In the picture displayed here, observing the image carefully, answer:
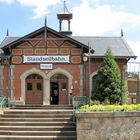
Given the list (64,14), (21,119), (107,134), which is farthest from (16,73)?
(107,134)

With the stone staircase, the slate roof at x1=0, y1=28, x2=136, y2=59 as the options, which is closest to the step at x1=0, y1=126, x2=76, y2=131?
the stone staircase

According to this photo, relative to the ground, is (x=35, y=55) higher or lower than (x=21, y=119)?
higher

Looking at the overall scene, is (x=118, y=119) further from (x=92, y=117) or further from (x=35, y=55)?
(x=35, y=55)

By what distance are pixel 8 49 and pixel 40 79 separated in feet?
10.1

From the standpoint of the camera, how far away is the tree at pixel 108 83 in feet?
85.1

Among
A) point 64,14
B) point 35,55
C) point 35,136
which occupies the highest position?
point 64,14

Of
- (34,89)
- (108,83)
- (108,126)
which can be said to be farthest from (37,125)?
(34,89)

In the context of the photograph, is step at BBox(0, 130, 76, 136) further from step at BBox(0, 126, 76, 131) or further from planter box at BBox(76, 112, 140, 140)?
planter box at BBox(76, 112, 140, 140)

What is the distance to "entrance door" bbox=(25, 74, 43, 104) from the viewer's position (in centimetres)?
2900

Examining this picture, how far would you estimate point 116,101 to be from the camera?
2583 centimetres

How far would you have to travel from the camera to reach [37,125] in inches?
718

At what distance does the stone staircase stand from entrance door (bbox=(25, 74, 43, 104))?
868cm

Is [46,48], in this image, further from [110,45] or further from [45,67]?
[110,45]

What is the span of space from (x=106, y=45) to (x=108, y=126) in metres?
15.9
